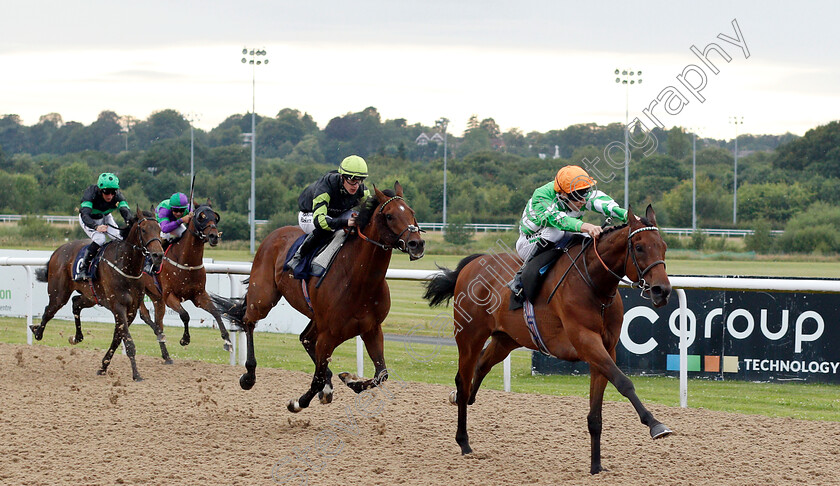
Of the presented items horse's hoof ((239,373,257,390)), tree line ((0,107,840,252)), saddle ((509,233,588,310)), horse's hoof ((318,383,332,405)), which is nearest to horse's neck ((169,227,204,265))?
horse's hoof ((239,373,257,390))

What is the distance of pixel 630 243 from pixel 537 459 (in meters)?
1.52

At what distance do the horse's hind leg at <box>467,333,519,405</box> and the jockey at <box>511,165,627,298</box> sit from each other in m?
0.52

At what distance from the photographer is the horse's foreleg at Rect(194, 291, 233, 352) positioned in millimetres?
9258

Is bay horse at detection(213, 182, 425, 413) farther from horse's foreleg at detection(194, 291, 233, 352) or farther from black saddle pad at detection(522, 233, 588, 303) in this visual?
horse's foreleg at detection(194, 291, 233, 352)

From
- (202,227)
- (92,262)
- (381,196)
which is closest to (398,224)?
(381,196)

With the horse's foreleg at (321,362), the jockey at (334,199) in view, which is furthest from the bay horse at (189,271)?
the horse's foreleg at (321,362)

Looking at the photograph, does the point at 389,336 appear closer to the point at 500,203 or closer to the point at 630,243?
the point at 630,243

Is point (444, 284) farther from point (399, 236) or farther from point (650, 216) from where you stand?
point (650, 216)

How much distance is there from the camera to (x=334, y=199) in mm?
6496

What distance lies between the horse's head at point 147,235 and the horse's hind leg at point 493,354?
3.76m

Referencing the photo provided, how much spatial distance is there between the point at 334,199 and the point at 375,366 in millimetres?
1305

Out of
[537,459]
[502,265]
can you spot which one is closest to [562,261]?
[502,265]

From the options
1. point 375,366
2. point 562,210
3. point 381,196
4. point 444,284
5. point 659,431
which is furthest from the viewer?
point 444,284

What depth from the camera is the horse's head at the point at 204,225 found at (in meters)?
9.34
